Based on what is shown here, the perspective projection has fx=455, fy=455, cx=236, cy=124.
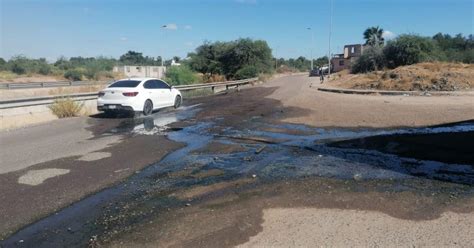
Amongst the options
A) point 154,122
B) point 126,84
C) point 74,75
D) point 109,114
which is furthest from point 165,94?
point 74,75

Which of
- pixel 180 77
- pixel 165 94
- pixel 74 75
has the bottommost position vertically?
pixel 165 94

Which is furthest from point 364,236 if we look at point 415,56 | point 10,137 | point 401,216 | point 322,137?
point 415,56

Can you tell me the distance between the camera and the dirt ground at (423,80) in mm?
31922

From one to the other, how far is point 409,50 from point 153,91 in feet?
146

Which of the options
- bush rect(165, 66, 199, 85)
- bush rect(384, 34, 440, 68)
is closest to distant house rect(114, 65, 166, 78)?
bush rect(165, 66, 199, 85)

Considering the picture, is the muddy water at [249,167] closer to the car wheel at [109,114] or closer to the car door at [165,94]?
the car wheel at [109,114]

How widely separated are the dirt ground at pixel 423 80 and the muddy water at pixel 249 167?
60.7 ft

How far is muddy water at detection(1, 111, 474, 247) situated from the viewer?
6168mm

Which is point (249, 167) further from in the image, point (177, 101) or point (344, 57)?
point (344, 57)

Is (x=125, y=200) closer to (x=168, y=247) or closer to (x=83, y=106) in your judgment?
(x=168, y=247)

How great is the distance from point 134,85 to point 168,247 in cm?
1425

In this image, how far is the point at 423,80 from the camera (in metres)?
33.8

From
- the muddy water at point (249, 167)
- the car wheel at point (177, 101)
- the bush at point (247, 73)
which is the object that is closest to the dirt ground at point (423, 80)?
the car wheel at point (177, 101)

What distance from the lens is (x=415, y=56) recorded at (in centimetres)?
5591
